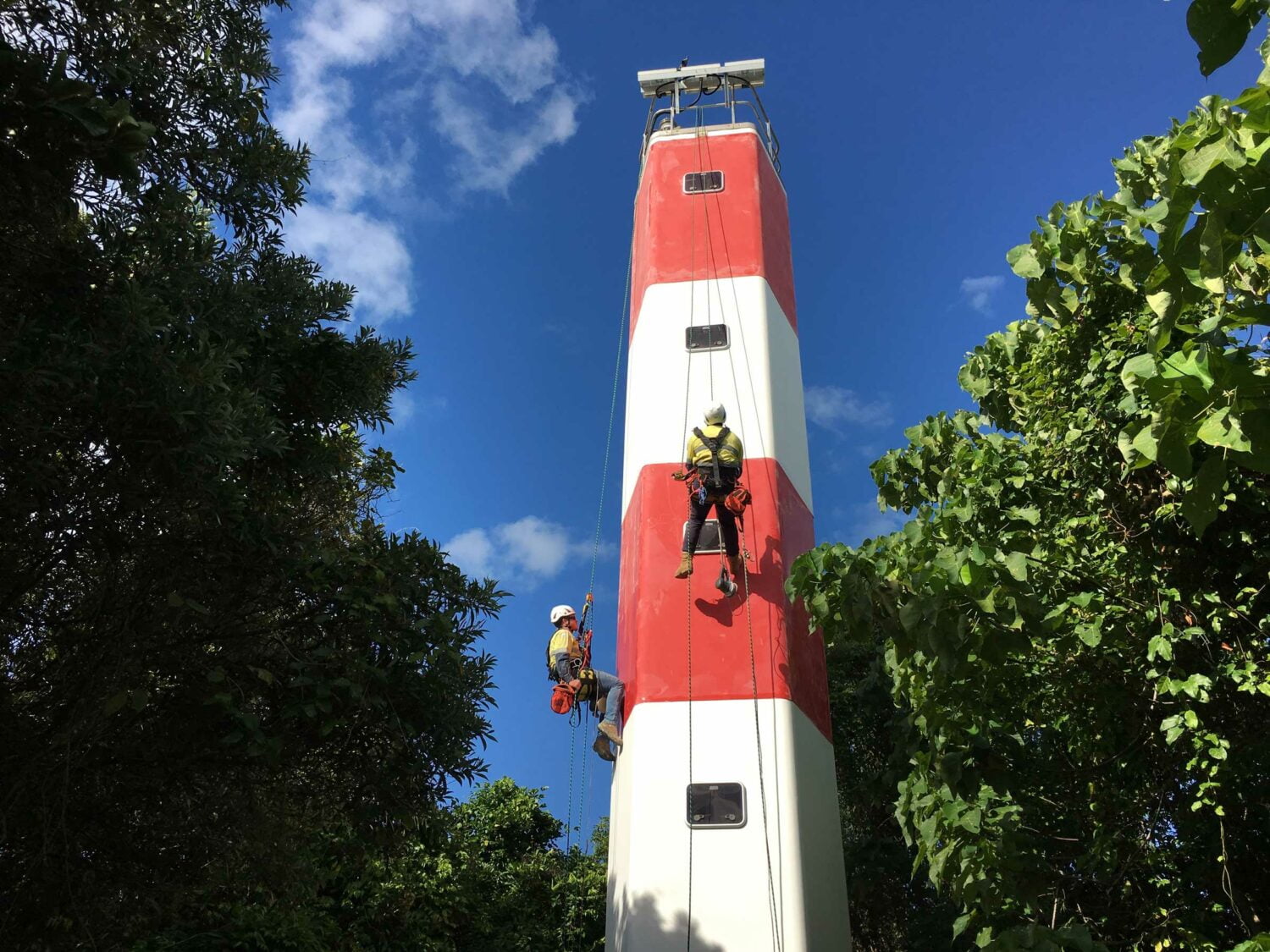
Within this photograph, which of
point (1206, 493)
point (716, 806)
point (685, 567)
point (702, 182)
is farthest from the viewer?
point (702, 182)

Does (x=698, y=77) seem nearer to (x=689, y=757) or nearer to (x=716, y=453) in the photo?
(x=716, y=453)

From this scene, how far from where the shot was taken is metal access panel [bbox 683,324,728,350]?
12.5 m

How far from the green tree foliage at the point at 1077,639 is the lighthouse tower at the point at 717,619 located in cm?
189

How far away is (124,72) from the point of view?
22.0ft

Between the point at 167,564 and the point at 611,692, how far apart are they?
569 centimetres

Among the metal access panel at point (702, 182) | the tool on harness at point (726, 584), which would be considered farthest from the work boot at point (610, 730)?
the metal access panel at point (702, 182)

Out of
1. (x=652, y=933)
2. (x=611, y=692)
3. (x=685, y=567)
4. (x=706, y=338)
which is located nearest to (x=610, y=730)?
(x=611, y=692)

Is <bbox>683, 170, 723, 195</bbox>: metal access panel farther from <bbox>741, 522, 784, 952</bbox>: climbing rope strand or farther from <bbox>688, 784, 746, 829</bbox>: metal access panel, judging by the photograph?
<bbox>688, 784, 746, 829</bbox>: metal access panel

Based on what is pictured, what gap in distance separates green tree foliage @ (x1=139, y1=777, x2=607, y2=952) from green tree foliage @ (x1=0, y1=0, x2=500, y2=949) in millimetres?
2845

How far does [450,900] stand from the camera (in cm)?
1627

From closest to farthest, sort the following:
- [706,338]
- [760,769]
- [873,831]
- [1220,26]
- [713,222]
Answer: [1220,26], [760,769], [706,338], [713,222], [873,831]

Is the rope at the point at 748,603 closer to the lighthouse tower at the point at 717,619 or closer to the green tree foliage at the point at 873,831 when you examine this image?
the lighthouse tower at the point at 717,619

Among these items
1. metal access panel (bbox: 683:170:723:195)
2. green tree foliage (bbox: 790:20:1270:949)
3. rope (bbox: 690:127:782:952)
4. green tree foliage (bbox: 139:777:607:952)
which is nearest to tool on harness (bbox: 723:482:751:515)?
rope (bbox: 690:127:782:952)

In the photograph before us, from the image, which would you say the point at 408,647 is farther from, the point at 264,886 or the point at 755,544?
the point at 755,544
